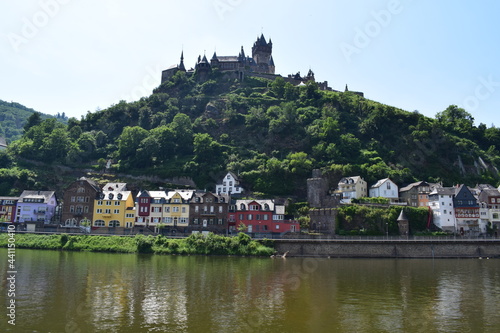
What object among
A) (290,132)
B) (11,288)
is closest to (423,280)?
(11,288)

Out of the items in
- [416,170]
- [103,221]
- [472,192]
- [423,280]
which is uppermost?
[416,170]

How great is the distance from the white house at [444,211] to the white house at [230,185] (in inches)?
1462

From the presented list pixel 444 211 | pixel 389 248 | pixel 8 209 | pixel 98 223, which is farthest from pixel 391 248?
pixel 8 209

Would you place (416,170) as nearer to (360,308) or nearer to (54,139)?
(360,308)

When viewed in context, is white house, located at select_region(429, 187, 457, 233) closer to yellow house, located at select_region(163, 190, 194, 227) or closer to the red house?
the red house

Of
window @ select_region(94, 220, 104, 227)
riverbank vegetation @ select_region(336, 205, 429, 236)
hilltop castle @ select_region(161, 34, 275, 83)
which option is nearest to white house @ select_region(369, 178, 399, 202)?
riverbank vegetation @ select_region(336, 205, 429, 236)

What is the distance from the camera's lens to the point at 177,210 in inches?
2763

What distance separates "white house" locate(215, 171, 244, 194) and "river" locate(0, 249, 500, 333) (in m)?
33.7

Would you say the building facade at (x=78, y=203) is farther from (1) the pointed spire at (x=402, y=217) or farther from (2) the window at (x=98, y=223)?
(1) the pointed spire at (x=402, y=217)

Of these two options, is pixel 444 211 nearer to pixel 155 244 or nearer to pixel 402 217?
pixel 402 217

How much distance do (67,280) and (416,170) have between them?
76865 millimetres

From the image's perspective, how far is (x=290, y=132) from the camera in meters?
101

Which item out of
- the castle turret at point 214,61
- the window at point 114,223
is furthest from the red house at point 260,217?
the castle turret at point 214,61

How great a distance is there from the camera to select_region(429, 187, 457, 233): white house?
70.0m
